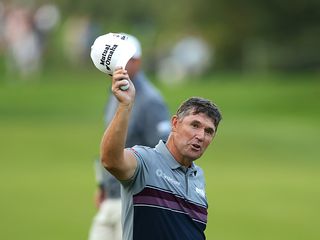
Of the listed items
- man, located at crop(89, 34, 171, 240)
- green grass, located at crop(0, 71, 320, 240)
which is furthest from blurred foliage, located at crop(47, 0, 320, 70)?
man, located at crop(89, 34, 171, 240)

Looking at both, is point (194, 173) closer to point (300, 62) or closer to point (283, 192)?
point (283, 192)

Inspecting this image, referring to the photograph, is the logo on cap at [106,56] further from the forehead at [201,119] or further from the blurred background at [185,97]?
the blurred background at [185,97]

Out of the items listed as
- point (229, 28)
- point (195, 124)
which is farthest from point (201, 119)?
point (229, 28)

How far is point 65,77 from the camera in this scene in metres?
45.7

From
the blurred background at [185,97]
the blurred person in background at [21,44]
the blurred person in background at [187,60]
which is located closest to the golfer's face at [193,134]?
the blurred background at [185,97]

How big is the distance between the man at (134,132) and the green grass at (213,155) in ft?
15.7

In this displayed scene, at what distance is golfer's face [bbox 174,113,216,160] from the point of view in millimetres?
7527

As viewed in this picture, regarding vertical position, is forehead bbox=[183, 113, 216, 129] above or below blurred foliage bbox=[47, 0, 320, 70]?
below

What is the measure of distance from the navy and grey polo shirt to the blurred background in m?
9.23

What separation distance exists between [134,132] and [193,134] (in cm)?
409

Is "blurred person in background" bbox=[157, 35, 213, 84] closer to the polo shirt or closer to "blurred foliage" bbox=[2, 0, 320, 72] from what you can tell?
"blurred foliage" bbox=[2, 0, 320, 72]

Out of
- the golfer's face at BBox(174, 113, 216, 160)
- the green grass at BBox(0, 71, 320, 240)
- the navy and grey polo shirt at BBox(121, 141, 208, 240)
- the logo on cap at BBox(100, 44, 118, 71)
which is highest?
the green grass at BBox(0, 71, 320, 240)

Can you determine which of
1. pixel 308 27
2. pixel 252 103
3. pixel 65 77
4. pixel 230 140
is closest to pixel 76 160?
pixel 230 140

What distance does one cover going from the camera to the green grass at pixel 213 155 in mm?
18750
